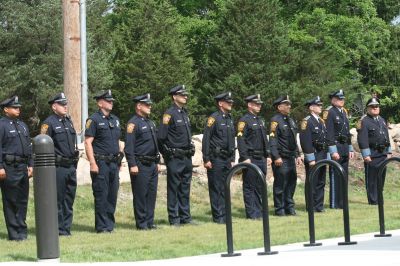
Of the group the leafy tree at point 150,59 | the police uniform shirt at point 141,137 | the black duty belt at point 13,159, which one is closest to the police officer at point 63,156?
the black duty belt at point 13,159

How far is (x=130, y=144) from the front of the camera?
49.4 ft

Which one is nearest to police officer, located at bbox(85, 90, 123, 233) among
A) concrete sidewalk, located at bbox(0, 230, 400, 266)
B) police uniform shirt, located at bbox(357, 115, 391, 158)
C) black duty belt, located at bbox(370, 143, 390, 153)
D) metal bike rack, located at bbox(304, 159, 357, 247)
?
concrete sidewalk, located at bbox(0, 230, 400, 266)

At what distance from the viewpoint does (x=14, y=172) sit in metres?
13.8

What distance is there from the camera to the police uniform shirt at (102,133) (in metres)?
14.7

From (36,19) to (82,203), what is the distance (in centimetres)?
2717

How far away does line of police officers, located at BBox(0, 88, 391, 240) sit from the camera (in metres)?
14.0

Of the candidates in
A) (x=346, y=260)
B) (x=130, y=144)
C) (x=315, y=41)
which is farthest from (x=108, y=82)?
(x=346, y=260)

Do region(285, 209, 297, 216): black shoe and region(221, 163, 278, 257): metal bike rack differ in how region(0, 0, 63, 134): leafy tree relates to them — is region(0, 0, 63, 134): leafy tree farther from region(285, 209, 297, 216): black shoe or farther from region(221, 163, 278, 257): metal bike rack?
region(221, 163, 278, 257): metal bike rack

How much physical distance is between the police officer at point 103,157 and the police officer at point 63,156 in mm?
313

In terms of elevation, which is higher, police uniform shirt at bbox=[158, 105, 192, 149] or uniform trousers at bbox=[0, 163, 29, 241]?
police uniform shirt at bbox=[158, 105, 192, 149]

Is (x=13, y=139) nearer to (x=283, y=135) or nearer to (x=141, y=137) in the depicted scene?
(x=141, y=137)

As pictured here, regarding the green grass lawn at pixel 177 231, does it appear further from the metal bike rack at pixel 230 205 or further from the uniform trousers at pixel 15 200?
the metal bike rack at pixel 230 205

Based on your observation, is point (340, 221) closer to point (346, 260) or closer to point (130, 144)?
point (130, 144)

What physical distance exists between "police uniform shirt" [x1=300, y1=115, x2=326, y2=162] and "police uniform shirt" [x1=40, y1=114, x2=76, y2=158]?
4919 mm
